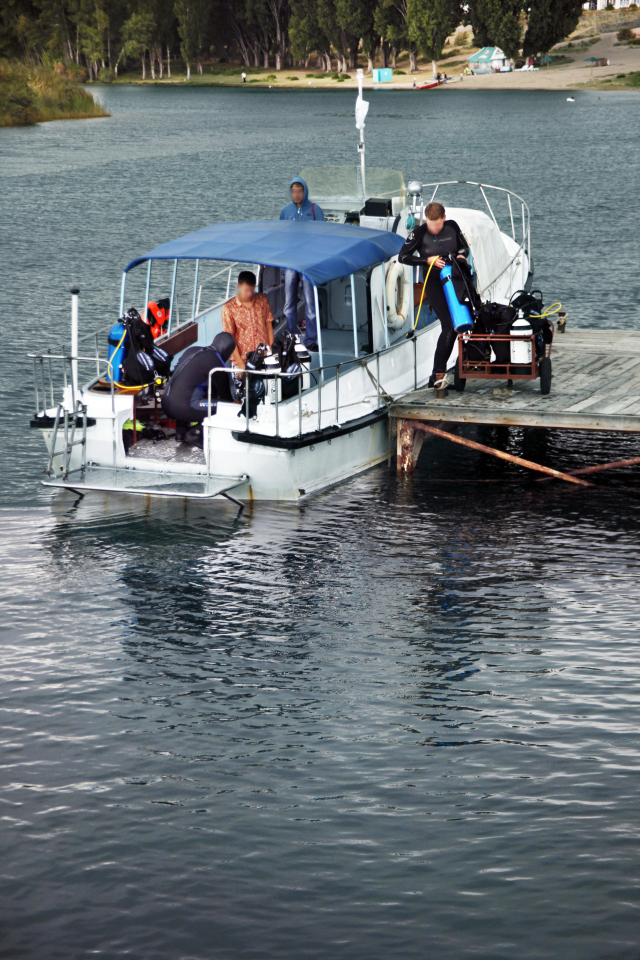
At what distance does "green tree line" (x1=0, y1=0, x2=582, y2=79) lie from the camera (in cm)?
11356

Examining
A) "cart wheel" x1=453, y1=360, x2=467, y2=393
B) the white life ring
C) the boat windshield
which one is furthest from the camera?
the boat windshield

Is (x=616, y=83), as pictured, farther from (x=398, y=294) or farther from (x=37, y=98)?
(x=398, y=294)

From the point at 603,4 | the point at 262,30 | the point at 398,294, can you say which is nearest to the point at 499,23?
the point at 262,30

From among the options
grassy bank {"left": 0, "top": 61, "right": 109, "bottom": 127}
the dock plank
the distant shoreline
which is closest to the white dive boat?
the dock plank

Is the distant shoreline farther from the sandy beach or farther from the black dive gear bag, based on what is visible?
the black dive gear bag

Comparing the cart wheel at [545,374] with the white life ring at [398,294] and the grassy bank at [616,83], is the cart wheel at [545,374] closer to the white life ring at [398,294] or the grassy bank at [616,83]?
the white life ring at [398,294]

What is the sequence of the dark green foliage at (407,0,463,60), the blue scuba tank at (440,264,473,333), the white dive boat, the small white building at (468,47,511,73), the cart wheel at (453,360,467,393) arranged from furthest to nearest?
the small white building at (468,47,511,73) < the dark green foliage at (407,0,463,60) < the cart wheel at (453,360,467,393) < the blue scuba tank at (440,264,473,333) < the white dive boat

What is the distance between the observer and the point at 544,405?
13.5 m

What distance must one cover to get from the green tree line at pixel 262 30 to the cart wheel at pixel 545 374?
10750 cm

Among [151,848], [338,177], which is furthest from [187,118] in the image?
[151,848]

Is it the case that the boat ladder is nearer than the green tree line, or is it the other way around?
the boat ladder

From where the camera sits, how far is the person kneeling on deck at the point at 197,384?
1302cm

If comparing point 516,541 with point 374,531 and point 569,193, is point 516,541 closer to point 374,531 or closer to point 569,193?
point 374,531

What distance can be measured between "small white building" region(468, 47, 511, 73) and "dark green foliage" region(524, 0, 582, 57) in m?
2.66
